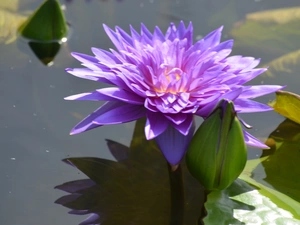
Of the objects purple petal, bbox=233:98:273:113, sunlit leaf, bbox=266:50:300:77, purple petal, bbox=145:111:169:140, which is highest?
purple petal, bbox=145:111:169:140

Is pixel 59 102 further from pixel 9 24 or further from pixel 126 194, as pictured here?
pixel 9 24

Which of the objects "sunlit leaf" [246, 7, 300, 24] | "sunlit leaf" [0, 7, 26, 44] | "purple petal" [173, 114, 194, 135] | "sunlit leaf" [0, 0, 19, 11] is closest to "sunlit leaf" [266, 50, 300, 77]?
"sunlit leaf" [246, 7, 300, 24]

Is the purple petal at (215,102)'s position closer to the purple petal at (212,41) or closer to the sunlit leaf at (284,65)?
the purple petal at (212,41)

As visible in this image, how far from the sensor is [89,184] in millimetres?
1125

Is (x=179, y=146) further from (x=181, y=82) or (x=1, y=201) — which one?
(x=1, y=201)

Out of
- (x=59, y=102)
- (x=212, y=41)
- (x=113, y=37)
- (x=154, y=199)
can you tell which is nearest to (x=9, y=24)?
(x=59, y=102)

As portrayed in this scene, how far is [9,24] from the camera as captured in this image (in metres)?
1.75

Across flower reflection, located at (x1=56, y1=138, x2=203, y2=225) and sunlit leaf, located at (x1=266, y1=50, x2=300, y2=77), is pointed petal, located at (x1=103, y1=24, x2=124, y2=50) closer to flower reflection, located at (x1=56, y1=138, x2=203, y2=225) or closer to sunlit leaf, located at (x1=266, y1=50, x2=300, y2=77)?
flower reflection, located at (x1=56, y1=138, x2=203, y2=225)

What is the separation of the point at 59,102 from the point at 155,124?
49cm

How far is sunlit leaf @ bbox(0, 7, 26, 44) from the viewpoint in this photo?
1692 mm

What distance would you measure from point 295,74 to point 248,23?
35cm

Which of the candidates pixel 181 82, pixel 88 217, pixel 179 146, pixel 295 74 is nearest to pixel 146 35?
pixel 181 82

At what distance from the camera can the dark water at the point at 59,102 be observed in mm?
1107

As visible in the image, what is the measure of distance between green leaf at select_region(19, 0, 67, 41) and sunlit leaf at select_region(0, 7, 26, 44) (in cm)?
3
